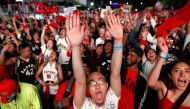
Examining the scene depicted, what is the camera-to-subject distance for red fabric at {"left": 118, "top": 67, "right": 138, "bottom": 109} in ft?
12.4

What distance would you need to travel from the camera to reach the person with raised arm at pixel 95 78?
9.16 feet

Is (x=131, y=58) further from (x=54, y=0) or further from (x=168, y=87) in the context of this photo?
(x=54, y=0)

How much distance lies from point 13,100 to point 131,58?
2190 mm

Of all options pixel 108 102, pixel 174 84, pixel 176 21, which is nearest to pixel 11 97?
pixel 108 102

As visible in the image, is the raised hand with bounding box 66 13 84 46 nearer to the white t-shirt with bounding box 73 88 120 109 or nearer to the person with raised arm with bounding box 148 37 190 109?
the white t-shirt with bounding box 73 88 120 109

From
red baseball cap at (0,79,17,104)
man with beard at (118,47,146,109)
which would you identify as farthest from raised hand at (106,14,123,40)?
red baseball cap at (0,79,17,104)

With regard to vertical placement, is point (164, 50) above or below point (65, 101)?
above

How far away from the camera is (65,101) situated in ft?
12.6

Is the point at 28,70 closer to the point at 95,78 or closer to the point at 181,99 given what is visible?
the point at 95,78

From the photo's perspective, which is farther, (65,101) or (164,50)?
(65,101)

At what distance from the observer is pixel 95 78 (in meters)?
3.14

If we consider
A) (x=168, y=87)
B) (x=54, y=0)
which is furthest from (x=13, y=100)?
(x=54, y=0)

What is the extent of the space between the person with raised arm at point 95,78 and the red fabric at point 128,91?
52cm

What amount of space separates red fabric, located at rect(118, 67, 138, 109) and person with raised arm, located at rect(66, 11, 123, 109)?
0.52 meters
